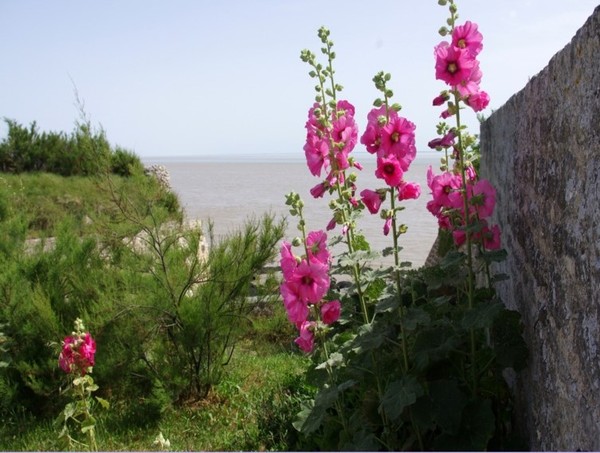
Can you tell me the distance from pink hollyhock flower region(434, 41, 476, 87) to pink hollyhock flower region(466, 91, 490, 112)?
0.08 meters

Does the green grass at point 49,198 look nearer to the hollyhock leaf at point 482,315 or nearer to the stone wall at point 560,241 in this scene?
the stone wall at point 560,241

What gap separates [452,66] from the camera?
2467 millimetres

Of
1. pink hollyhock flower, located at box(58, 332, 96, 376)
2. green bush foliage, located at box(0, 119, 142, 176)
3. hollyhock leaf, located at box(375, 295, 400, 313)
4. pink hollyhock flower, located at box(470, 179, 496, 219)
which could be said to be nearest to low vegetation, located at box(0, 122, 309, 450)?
pink hollyhock flower, located at box(58, 332, 96, 376)

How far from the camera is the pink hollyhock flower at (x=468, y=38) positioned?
2.46m

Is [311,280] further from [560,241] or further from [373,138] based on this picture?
[560,241]

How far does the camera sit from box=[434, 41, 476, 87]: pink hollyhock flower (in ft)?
8.04

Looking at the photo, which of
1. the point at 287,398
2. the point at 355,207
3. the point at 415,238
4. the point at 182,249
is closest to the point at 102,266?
the point at 182,249

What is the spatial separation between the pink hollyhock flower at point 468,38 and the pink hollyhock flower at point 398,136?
0.32 m

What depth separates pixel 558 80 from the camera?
200 cm

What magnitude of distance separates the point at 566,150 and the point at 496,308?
0.55 meters

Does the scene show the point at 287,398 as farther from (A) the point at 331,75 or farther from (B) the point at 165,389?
(A) the point at 331,75

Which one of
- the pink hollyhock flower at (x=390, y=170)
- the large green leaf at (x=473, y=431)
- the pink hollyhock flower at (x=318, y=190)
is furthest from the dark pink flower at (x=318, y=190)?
the large green leaf at (x=473, y=431)

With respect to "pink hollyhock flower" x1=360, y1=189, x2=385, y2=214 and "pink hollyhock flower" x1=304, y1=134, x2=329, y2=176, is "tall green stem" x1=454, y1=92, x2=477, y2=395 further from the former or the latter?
"pink hollyhock flower" x1=304, y1=134, x2=329, y2=176

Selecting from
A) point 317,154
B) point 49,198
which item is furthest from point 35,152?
point 317,154
